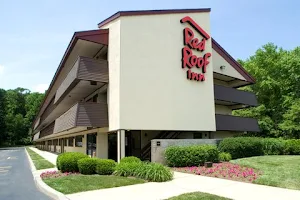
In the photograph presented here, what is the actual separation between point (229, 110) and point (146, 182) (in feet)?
64.8

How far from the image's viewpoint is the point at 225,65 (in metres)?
26.2

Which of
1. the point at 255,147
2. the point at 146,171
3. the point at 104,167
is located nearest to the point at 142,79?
the point at 104,167

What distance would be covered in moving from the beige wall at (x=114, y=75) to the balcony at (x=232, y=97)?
30.6 ft

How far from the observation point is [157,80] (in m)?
18.4

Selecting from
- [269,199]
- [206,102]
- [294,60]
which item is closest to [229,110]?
[206,102]

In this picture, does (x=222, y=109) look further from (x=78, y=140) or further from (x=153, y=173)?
(x=153, y=173)

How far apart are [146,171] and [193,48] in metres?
10.9

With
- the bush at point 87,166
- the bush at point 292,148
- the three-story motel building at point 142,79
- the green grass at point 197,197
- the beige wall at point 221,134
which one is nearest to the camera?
the green grass at point 197,197

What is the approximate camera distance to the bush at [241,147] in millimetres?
18388

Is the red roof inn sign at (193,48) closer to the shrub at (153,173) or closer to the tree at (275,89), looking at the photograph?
the shrub at (153,173)

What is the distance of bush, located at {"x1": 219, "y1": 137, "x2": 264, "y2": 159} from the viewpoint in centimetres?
1839

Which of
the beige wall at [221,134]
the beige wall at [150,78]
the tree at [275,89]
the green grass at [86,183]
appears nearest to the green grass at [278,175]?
the green grass at [86,183]

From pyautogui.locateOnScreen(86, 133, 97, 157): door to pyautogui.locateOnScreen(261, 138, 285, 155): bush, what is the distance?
40.0 ft

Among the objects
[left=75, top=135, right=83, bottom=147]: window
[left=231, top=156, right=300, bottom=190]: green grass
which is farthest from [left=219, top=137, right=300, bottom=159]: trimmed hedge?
[left=75, top=135, right=83, bottom=147]: window
